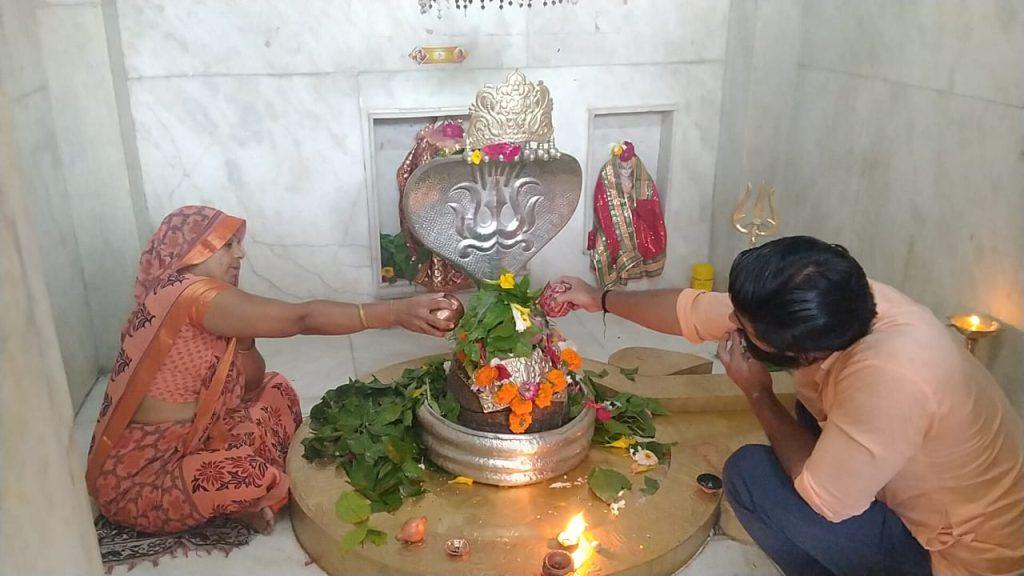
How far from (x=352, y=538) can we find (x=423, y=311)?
827 mm

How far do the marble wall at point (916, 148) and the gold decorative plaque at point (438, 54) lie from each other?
6.01 feet

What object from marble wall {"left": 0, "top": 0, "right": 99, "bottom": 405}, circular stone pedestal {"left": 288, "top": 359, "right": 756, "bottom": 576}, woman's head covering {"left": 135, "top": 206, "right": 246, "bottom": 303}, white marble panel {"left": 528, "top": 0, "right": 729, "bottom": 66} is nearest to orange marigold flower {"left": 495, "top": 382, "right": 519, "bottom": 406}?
circular stone pedestal {"left": 288, "top": 359, "right": 756, "bottom": 576}

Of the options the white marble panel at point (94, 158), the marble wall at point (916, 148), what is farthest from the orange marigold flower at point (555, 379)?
the white marble panel at point (94, 158)

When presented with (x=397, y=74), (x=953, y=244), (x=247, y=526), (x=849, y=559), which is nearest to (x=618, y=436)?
(x=849, y=559)

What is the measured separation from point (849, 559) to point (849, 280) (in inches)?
36.5

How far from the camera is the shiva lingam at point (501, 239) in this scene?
122 inches

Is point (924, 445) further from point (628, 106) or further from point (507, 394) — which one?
point (628, 106)

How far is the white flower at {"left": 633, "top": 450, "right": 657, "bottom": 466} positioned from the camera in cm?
330

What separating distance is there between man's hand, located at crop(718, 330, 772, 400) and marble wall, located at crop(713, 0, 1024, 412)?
1.61 m

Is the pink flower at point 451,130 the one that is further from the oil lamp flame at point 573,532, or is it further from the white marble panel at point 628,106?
the oil lamp flame at point 573,532

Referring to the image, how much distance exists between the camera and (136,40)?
4609 millimetres

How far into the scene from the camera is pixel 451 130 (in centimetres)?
516

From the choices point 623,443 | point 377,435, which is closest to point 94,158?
point 377,435

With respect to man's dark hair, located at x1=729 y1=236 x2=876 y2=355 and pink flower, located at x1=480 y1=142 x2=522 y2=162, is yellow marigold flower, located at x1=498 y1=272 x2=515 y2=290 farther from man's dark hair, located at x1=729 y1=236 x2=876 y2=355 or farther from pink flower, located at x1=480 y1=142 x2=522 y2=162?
man's dark hair, located at x1=729 y1=236 x2=876 y2=355
